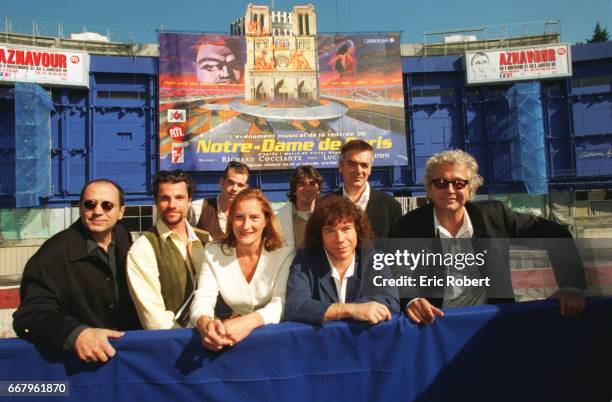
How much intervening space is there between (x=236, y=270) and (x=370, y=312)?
2.78 feet

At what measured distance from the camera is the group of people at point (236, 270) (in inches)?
76.9

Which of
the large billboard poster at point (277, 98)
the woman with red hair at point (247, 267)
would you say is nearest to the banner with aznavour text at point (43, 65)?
the large billboard poster at point (277, 98)

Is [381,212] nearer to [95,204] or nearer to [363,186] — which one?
[363,186]

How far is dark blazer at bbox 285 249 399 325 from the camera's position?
80.0 inches

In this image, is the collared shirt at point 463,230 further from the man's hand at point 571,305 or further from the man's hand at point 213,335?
the man's hand at point 213,335

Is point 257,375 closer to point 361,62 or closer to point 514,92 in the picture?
point 361,62

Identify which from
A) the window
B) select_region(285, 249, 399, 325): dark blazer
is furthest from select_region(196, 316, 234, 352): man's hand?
the window

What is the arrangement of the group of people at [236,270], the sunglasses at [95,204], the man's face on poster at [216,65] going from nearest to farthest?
the group of people at [236,270]
the sunglasses at [95,204]
the man's face on poster at [216,65]

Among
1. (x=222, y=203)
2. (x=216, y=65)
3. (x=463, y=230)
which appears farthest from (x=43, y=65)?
(x=463, y=230)

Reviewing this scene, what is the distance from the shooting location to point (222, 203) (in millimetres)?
4039

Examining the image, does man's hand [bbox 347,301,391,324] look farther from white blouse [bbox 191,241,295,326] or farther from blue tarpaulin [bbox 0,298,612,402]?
white blouse [bbox 191,241,295,326]

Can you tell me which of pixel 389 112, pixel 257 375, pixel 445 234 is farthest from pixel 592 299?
pixel 389 112

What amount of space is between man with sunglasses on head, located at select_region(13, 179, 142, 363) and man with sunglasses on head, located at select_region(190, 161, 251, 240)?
1.41 metres

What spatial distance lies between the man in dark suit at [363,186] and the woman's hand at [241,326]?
1469 millimetres
